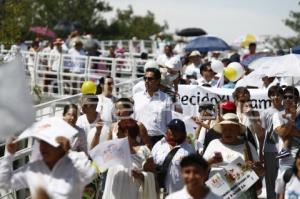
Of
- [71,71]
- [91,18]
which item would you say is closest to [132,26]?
[91,18]

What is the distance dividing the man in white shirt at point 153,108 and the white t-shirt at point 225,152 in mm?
1724

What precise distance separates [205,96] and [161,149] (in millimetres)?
4355

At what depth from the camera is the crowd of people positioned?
798cm

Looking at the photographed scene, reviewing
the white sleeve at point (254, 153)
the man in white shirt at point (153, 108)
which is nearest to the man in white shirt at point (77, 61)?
the man in white shirt at point (153, 108)

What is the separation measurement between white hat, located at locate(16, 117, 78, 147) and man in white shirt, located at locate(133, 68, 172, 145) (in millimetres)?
4019

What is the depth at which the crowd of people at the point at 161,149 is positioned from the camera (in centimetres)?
798

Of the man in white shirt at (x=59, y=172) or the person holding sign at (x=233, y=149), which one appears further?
the person holding sign at (x=233, y=149)

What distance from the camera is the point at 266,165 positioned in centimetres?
1207

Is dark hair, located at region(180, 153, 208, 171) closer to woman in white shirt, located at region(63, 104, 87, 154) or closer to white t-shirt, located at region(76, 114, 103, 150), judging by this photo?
woman in white shirt, located at region(63, 104, 87, 154)

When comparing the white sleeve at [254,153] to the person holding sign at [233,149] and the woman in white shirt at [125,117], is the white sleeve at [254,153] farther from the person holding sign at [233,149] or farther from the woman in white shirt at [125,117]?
the woman in white shirt at [125,117]

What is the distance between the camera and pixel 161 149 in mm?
10523

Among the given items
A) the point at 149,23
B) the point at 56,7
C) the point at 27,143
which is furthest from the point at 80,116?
the point at 149,23

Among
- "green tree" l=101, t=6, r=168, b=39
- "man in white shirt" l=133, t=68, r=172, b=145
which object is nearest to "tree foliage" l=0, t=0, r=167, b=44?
"green tree" l=101, t=6, r=168, b=39

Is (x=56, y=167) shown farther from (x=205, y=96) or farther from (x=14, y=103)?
(x=205, y=96)
